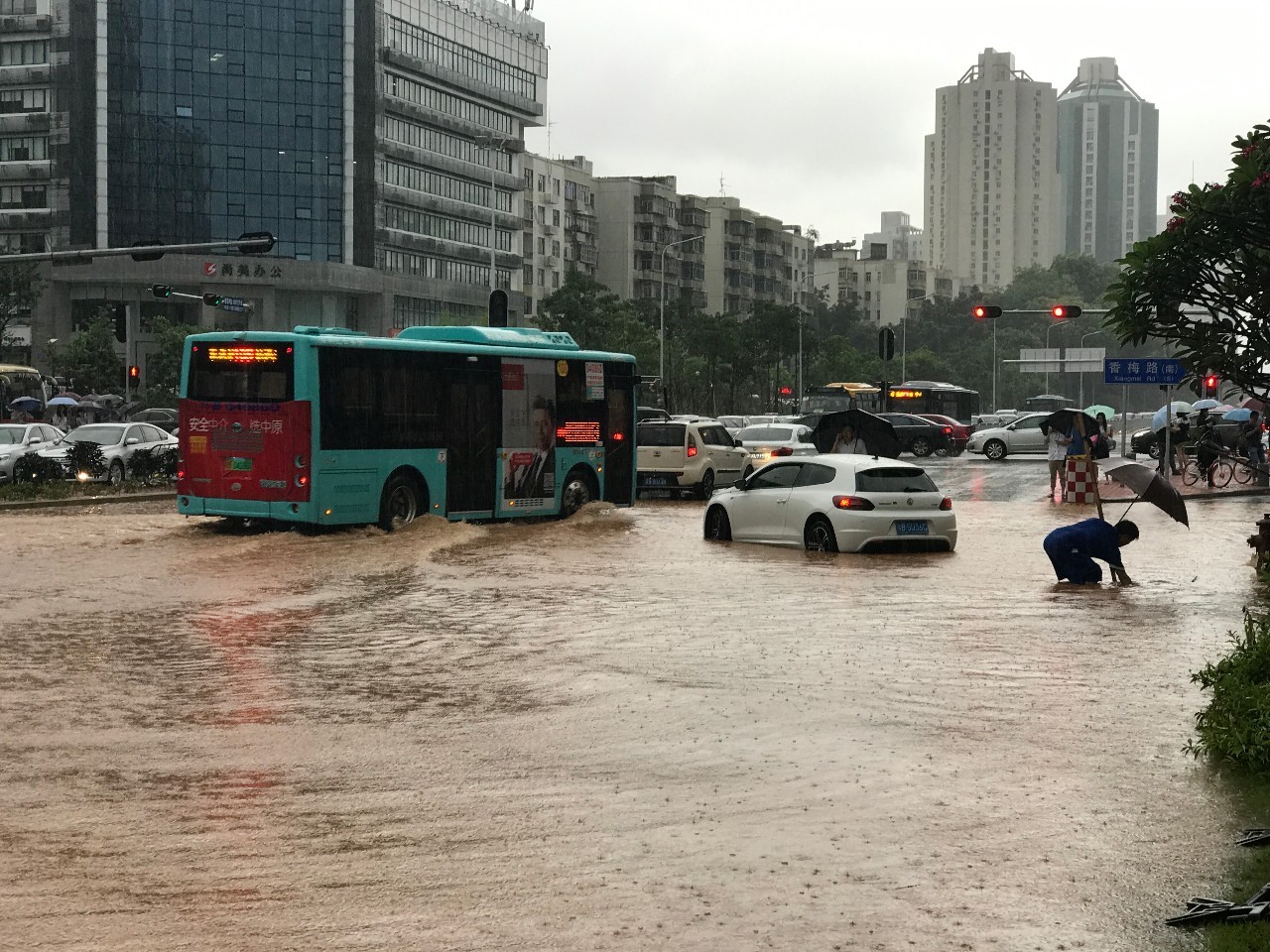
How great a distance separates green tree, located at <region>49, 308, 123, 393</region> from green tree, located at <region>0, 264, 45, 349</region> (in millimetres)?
3233

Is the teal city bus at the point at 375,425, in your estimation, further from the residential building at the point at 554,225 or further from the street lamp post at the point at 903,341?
the street lamp post at the point at 903,341

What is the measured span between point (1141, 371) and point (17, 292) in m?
64.7

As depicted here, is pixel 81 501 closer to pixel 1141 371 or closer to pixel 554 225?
pixel 1141 371

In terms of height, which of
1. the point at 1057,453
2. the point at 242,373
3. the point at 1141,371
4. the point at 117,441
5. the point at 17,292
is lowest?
the point at 1057,453

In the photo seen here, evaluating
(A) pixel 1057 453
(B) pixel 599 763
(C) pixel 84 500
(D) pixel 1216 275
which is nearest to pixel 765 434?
(A) pixel 1057 453

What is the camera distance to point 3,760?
10398mm

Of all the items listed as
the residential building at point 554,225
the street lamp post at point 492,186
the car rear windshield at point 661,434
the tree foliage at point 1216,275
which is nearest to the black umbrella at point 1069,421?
the car rear windshield at point 661,434

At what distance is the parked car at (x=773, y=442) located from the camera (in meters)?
46.0

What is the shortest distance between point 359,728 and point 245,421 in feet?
45.9

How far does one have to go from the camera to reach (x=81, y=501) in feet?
109

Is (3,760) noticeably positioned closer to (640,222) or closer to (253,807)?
(253,807)

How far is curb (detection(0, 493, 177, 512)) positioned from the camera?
1264 inches

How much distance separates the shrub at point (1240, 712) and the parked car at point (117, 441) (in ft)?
101

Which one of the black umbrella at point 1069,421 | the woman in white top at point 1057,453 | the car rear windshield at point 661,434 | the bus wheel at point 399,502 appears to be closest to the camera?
the bus wheel at point 399,502
